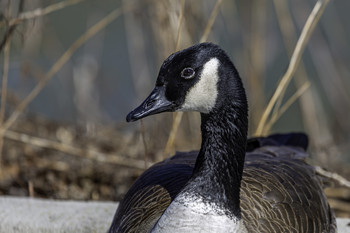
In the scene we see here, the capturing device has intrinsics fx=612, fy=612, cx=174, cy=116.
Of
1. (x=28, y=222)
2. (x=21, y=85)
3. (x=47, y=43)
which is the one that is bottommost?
(x=28, y=222)

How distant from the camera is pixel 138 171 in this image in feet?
16.6

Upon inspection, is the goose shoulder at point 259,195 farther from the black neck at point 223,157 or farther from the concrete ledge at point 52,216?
the concrete ledge at point 52,216

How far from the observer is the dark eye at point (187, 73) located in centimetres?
258

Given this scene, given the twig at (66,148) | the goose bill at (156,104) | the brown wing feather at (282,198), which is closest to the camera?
the goose bill at (156,104)

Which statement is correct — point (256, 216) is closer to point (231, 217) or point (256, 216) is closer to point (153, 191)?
point (231, 217)

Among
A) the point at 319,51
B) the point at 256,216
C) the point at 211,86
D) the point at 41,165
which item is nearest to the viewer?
the point at 211,86

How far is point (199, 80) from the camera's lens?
2.58 meters

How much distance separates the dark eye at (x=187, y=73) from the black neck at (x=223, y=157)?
18 centimetres

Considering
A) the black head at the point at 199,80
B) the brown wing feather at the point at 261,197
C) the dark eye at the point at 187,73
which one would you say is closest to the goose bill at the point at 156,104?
the black head at the point at 199,80

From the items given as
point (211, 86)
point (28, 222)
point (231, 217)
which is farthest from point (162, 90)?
point (28, 222)

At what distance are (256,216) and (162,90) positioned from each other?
758mm

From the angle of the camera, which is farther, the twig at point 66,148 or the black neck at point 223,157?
the twig at point 66,148

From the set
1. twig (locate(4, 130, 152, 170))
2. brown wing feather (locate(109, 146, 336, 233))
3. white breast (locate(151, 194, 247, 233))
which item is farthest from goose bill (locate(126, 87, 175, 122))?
twig (locate(4, 130, 152, 170))

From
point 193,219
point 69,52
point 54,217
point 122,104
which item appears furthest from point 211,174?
point 122,104
